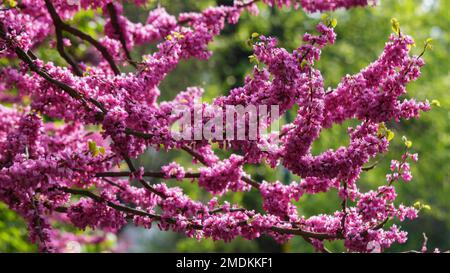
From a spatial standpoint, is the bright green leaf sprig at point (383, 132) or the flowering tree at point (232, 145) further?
the bright green leaf sprig at point (383, 132)

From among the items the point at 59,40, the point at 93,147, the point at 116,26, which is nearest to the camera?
the point at 93,147

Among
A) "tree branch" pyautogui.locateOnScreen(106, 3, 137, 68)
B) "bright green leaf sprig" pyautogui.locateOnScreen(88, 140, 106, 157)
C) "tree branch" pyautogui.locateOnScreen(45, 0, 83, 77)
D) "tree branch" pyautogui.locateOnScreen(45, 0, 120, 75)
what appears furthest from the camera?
"tree branch" pyautogui.locateOnScreen(106, 3, 137, 68)

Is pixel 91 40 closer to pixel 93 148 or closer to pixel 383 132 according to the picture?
pixel 93 148

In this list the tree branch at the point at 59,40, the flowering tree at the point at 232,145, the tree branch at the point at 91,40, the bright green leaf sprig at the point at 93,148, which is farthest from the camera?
the tree branch at the point at 91,40

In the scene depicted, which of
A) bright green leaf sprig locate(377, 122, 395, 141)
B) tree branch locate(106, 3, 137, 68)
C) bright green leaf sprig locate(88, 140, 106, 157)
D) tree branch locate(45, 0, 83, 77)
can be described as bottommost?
bright green leaf sprig locate(88, 140, 106, 157)


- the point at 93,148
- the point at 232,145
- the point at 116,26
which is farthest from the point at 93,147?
the point at 116,26

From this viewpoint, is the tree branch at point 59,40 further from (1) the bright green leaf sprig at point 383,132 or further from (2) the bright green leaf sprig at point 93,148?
(1) the bright green leaf sprig at point 383,132

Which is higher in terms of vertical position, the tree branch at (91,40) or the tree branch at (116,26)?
the tree branch at (116,26)

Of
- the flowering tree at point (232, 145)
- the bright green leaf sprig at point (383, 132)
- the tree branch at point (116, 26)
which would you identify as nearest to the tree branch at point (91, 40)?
the tree branch at point (116, 26)

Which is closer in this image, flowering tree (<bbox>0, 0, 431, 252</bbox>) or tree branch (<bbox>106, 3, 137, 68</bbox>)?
Result: flowering tree (<bbox>0, 0, 431, 252</bbox>)

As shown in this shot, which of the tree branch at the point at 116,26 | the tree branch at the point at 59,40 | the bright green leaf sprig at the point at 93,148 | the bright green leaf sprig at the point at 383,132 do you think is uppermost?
the tree branch at the point at 116,26

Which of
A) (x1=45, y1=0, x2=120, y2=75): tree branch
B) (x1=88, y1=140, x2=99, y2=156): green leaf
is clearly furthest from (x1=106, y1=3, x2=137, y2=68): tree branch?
(x1=88, y1=140, x2=99, y2=156): green leaf

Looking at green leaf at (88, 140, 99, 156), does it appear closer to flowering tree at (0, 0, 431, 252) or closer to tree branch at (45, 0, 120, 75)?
flowering tree at (0, 0, 431, 252)

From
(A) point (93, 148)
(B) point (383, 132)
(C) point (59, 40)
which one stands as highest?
(C) point (59, 40)
